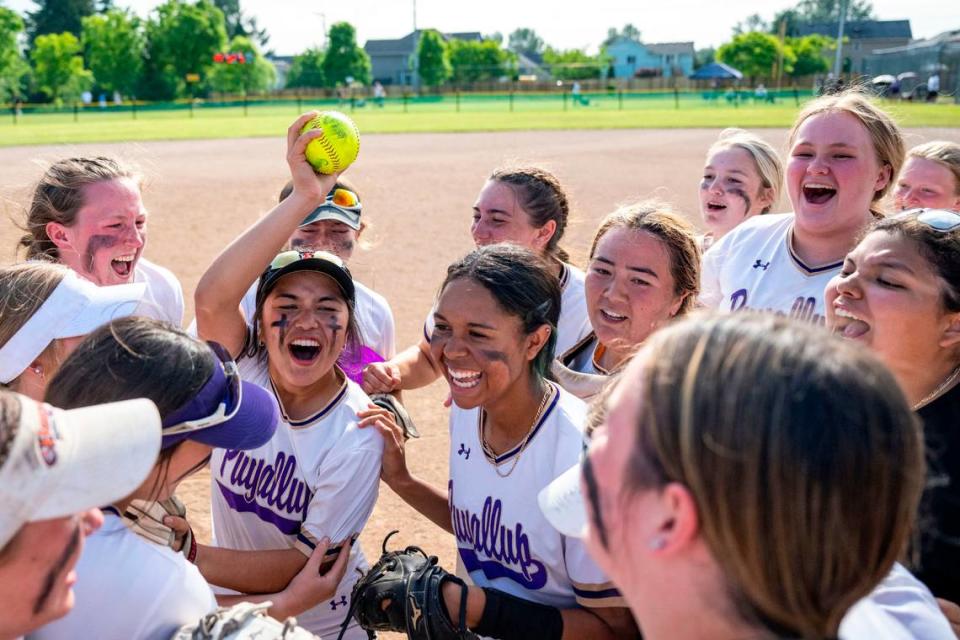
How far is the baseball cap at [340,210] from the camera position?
437 centimetres

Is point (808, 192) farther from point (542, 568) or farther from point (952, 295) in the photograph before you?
point (542, 568)

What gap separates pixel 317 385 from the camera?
308 centimetres

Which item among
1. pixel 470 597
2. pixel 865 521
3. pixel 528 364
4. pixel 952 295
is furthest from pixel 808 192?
pixel 865 521

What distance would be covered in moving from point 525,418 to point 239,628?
4.50 feet

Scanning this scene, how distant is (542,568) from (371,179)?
56.7ft

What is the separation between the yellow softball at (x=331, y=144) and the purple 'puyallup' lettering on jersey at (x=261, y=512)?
4.67 ft

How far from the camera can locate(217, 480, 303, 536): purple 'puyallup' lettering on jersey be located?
2.90 m

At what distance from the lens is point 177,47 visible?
241 feet

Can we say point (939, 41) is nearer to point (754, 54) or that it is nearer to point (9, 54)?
point (754, 54)

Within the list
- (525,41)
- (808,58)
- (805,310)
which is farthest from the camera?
(525,41)

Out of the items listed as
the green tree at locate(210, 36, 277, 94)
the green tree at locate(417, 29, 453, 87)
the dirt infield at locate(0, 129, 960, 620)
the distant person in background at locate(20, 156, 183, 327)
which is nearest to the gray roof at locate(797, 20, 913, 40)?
the green tree at locate(417, 29, 453, 87)

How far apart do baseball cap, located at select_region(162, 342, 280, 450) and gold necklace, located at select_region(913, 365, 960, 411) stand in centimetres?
200

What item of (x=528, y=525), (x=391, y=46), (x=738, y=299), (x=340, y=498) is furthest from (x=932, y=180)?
(x=391, y=46)

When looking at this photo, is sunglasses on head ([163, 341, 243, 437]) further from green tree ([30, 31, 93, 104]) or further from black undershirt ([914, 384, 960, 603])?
green tree ([30, 31, 93, 104])
